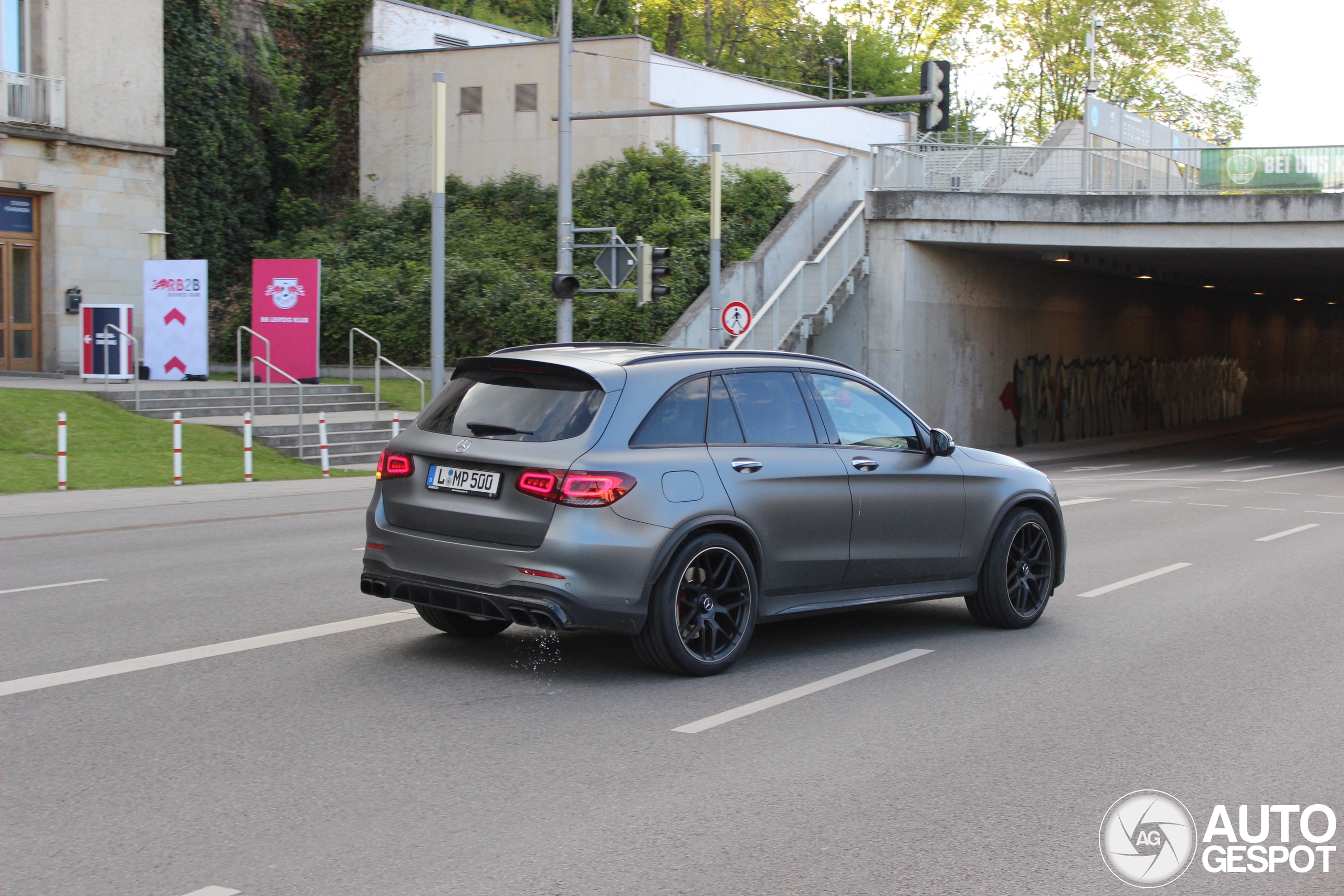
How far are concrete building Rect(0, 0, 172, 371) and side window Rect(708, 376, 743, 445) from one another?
81.4 ft

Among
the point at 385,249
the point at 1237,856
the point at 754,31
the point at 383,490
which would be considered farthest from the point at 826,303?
the point at 754,31

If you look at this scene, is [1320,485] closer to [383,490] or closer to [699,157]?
[699,157]

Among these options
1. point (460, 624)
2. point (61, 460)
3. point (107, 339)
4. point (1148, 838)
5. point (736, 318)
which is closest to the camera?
point (1148, 838)

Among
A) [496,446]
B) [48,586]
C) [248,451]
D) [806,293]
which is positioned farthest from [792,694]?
[806,293]

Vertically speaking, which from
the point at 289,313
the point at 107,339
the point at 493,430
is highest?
the point at 289,313

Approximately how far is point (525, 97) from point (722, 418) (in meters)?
30.5

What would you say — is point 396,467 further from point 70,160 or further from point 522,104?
point 522,104

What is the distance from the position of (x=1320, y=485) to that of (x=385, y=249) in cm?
2271

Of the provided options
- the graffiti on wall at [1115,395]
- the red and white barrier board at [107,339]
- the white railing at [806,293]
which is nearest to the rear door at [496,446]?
the red and white barrier board at [107,339]

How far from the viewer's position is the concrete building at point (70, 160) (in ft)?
92.4

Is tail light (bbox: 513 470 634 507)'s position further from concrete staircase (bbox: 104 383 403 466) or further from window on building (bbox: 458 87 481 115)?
window on building (bbox: 458 87 481 115)

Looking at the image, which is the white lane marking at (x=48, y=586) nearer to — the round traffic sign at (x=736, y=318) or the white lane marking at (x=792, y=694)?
the white lane marking at (x=792, y=694)

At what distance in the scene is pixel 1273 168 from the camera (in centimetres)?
3048

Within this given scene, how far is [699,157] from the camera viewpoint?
36250mm
